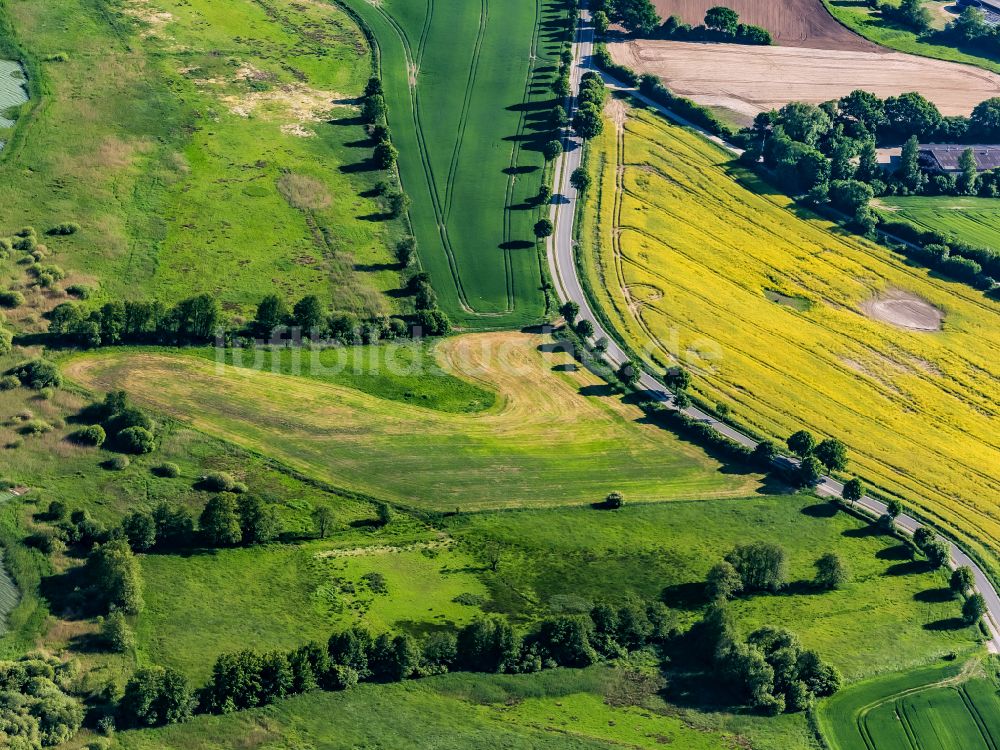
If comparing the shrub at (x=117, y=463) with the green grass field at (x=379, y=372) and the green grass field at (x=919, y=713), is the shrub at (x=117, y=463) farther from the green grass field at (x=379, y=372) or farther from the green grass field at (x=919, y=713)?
the green grass field at (x=919, y=713)

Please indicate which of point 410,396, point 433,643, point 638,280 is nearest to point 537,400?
point 410,396

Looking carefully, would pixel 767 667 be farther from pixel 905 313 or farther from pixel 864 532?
pixel 905 313

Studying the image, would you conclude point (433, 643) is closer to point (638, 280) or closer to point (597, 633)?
point (597, 633)

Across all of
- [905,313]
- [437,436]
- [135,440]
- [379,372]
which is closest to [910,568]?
[905,313]

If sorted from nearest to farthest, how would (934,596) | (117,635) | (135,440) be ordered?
(117,635) < (934,596) < (135,440)

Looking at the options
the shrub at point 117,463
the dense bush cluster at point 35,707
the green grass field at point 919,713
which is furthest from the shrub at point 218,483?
the green grass field at point 919,713

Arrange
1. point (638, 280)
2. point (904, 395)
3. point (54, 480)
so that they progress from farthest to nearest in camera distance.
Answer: point (638, 280), point (904, 395), point (54, 480)

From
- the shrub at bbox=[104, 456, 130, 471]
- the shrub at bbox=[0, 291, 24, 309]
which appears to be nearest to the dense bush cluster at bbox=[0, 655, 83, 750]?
the shrub at bbox=[104, 456, 130, 471]
